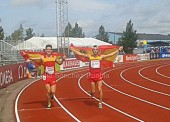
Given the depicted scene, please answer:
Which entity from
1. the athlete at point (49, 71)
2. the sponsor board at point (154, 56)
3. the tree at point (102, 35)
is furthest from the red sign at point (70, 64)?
the tree at point (102, 35)

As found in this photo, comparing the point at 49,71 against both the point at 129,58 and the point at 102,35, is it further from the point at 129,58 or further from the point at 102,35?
the point at 102,35

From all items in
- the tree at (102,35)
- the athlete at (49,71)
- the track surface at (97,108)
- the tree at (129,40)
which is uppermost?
the tree at (102,35)

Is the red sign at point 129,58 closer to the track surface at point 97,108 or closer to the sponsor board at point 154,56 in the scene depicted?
the sponsor board at point 154,56

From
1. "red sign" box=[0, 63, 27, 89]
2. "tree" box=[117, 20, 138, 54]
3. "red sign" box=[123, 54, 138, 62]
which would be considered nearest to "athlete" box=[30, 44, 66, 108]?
"red sign" box=[0, 63, 27, 89]

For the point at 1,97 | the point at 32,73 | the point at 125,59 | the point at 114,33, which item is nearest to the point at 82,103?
the point at 1,97

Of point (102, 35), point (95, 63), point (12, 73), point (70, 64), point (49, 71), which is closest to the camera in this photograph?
point (49, 71)

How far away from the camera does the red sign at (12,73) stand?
21297 millimetres

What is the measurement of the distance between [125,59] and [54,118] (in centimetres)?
4510

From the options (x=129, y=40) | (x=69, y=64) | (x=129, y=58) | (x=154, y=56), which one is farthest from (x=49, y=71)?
(x=129, y=40)

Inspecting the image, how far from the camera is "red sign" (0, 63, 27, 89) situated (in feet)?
69.9

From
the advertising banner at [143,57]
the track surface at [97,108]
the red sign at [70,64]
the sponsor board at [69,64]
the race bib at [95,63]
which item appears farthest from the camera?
the advertising banner at [143,57]

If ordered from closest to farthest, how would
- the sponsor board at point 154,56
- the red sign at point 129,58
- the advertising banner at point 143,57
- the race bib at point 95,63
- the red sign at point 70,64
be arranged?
the race bib at point 95,63, the red sign at point 70,64, the red sign at point 129,58, the advertising banner at point 143,57, the sponsor board at point 154,56

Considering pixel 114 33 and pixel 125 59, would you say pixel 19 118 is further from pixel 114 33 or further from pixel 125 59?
pixel 114 33

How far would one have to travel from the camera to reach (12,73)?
79.2 feet
